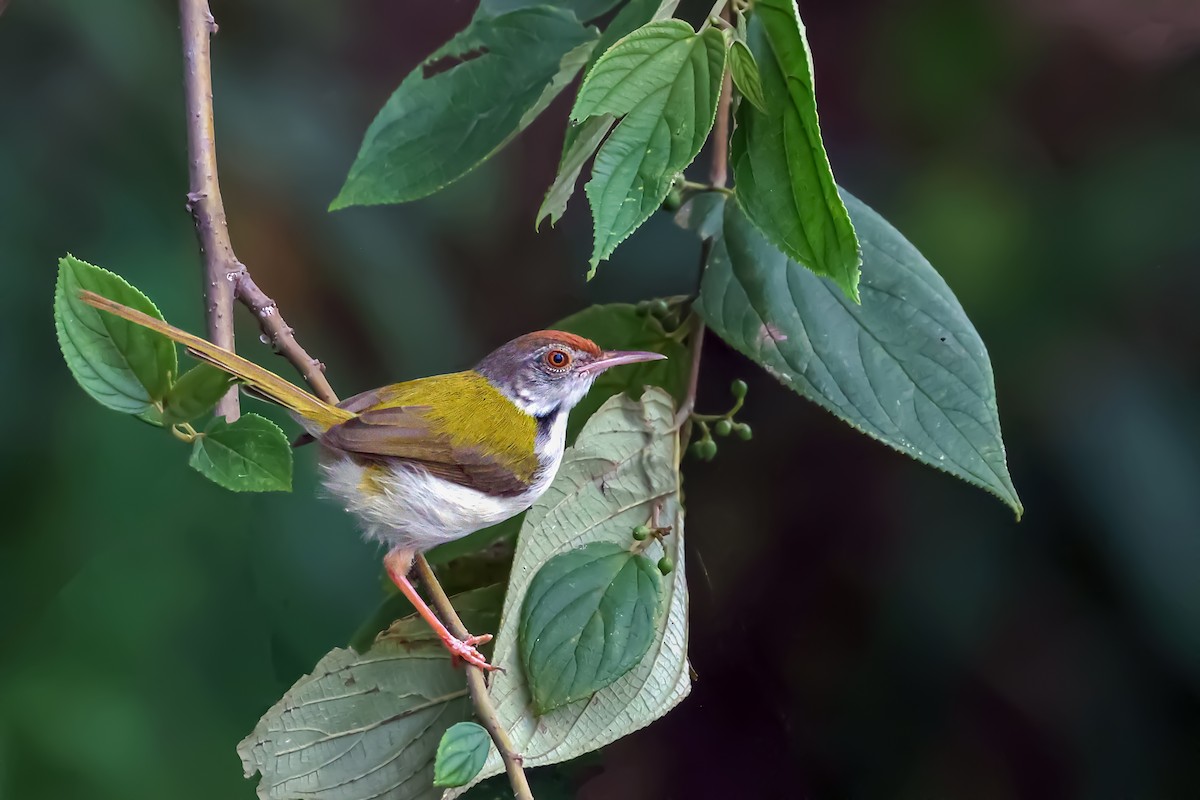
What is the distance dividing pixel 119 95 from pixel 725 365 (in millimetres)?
636

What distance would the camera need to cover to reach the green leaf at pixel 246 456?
442 millimetres

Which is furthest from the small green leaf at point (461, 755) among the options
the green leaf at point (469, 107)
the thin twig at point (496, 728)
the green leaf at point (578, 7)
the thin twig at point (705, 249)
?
the green leaf at point (578, 7)

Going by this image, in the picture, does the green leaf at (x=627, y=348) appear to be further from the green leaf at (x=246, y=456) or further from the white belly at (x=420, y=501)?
the green leaf at (x=246, y=456)

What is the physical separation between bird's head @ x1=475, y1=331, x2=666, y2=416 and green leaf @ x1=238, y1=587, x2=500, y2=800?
17 cm

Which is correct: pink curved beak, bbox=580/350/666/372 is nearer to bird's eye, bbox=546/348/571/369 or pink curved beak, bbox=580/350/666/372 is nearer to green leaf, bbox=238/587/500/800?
bird's eye, bbox=546/348/571/369

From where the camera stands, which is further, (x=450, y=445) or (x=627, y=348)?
(x=627, y=348)

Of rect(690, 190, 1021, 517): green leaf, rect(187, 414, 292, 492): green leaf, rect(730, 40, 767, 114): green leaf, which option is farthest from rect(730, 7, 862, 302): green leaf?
rect(187, 414, 292, 492): green leaf

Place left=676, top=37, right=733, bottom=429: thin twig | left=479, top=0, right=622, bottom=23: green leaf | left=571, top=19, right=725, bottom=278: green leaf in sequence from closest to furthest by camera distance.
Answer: left=571, top=19, right=725, bottom=278: green leaf, left=676, top=37, right=733, bottom=429: thin twig, left=479, top=0, right=622, bottom=23: green leaf

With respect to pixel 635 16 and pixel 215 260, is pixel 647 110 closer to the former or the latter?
pixel 635 16

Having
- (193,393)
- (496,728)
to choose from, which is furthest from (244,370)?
(496,728)

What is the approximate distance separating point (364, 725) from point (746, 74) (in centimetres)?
45

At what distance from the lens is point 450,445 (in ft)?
1.85

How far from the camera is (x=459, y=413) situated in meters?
0.58

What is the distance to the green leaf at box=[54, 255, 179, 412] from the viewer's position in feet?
1.44
